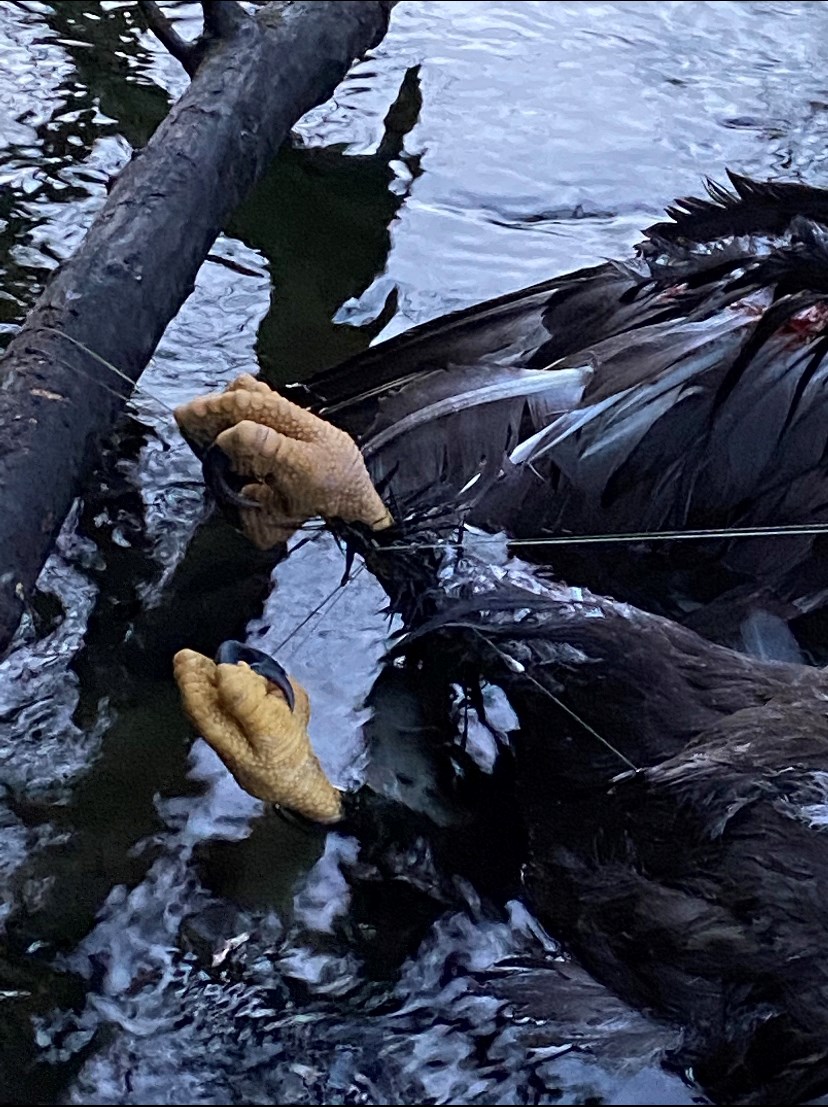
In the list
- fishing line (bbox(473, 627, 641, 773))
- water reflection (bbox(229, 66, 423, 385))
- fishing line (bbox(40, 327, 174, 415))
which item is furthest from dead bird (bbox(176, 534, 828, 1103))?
water reflection (bbox(229, 66, 423, 385))

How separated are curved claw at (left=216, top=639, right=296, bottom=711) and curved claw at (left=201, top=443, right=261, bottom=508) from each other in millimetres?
232

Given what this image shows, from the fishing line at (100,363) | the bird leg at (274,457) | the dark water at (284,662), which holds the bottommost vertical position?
the dark water at (284,662)

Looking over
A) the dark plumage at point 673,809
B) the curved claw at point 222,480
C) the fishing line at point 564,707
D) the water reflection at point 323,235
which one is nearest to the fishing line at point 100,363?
the curved claw at point 222,480

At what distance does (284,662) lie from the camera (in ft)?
7.75

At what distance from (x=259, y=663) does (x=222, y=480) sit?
28 cm

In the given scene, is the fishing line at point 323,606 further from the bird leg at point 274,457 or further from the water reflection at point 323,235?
the water reflection at point 323,235

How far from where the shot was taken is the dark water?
6.02 feet

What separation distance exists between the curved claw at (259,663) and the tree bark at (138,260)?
295mm

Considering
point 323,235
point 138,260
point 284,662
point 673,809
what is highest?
point 138,260

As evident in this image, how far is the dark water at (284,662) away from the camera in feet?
6.02

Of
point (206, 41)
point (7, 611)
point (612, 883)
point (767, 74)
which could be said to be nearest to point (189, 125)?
point (206, 41)

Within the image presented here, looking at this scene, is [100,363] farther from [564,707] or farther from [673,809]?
[673,809]

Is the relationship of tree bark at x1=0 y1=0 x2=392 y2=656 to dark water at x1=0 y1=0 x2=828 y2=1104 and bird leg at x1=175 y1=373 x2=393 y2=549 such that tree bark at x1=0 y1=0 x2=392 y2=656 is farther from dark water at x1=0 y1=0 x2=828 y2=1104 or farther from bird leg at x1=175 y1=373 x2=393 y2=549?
dark water at x1=0 y1=0 x2=828 y2=1104

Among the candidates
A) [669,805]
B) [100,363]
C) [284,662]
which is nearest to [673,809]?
[669,805]
